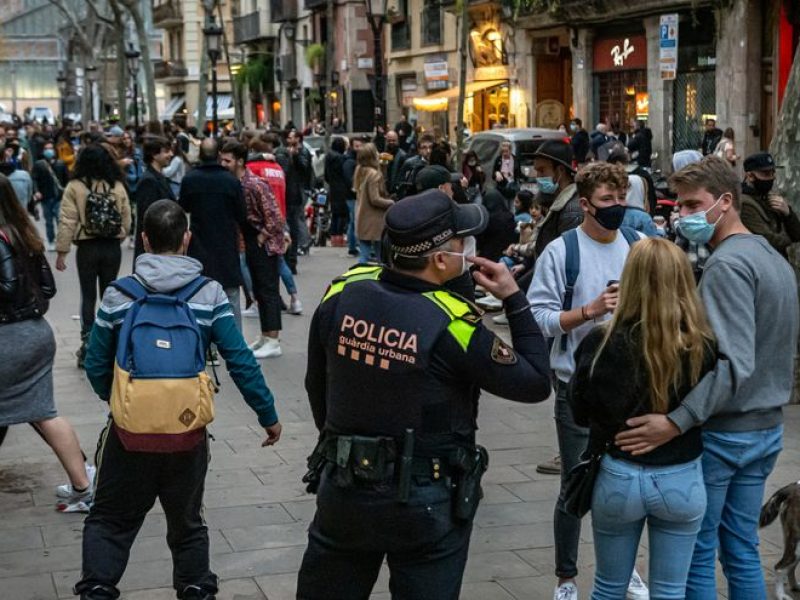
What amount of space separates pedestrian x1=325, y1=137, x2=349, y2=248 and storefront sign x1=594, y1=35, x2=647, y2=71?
1289 centimetres

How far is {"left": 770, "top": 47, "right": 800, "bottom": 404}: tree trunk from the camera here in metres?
10.1

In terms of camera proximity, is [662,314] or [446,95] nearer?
[662,314]

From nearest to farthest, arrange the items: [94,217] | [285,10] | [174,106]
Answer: [94,217], [285,10], [174,106]

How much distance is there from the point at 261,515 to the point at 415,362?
3397 mm

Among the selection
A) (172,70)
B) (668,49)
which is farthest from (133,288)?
(172,70)

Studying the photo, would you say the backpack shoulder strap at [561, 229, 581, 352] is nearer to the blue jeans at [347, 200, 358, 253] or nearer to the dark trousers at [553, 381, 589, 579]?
the dark trousers at [553, 381, 589, 579]

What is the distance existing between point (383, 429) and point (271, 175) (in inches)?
361

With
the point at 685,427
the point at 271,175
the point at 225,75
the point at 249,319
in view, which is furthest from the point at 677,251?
the point at 225,75

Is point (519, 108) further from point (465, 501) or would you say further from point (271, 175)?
point (465, 501)

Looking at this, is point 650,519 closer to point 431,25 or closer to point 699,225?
point 699,225

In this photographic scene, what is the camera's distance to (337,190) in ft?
67.2

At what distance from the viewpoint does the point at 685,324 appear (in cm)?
429

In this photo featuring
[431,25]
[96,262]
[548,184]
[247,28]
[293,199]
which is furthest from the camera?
[247,28]

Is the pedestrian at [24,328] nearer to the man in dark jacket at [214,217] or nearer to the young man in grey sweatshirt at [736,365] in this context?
the young man in grey sweatshirt at [736,365]
